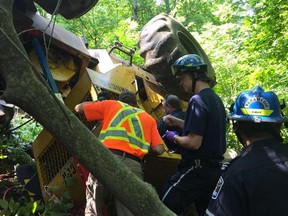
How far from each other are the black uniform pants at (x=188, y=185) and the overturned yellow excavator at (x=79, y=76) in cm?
71

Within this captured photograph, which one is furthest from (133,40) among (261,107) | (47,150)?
(261,107)

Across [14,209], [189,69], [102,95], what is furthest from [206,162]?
[14,209]

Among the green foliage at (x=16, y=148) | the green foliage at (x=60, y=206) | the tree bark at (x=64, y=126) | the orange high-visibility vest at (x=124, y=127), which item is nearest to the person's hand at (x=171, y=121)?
the orange high-visibility vest at (x=124, y=127)

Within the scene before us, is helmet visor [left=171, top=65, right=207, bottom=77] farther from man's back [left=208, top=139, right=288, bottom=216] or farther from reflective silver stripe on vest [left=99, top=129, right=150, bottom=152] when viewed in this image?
man's back [left=208, top=139, right=288, bottom=216]

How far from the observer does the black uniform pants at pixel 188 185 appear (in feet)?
10.2

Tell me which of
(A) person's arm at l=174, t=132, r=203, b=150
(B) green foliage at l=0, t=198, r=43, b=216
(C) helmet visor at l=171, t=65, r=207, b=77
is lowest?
(B) green foliage at l=0, t=198, r=43, b=216

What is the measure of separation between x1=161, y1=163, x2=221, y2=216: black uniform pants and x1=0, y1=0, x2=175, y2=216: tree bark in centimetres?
151

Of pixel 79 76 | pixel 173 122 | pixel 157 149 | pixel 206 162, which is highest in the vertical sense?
pixel 79 76

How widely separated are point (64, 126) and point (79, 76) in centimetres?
318

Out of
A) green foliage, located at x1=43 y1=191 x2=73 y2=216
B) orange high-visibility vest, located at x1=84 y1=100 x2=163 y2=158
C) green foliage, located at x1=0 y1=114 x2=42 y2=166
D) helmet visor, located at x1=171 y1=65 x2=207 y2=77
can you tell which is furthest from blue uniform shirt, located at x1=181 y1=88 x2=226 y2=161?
green foliage, located at x1=0 y1=114 x2=42 y2=166

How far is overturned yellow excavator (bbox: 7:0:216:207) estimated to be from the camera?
388 centimetres

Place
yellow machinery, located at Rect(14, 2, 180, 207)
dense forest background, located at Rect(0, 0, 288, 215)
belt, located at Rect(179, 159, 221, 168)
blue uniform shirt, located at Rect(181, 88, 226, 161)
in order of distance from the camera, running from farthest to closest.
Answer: dense forest background, located at Rect(0, 0, 288, 215) < yellow machinery, located at Rect(14, 2, 180, 207) < belt, located at Rect(179, 159, 221, 168) < blue uniform shirt, located at Rect(181, 88, 226, 161)

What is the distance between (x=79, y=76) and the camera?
186 inches

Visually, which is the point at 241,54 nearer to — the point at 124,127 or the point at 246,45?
the point at 246,45
